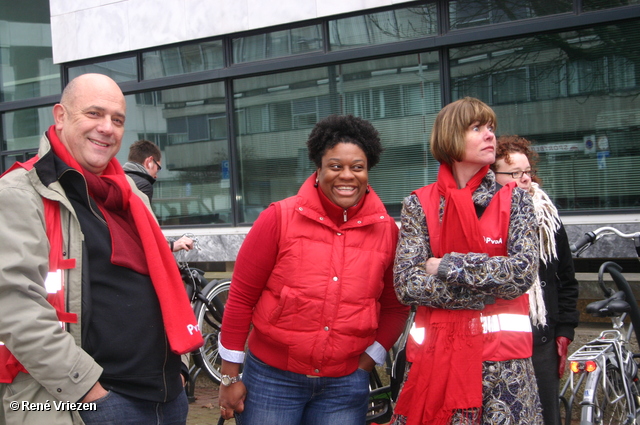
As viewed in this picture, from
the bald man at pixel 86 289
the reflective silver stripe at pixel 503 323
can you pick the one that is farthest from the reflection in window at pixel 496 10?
the bald man at pixel 86 289

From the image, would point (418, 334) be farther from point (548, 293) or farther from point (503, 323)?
point (548, 293)

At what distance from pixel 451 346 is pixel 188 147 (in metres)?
6.08

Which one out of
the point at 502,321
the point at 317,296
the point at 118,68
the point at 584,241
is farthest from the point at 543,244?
the point at 118,68

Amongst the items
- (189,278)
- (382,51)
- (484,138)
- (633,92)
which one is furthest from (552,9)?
(189,278)

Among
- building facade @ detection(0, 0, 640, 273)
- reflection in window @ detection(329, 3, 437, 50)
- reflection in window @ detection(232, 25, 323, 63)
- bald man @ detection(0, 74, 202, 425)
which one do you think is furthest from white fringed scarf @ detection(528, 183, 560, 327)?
reflection in window @ detection(232, 25, 323, 63)

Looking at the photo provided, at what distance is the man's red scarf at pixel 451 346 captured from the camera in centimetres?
249

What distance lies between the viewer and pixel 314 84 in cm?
712

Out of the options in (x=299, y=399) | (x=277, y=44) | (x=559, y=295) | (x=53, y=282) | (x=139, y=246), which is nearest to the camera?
(x=53, y=282)

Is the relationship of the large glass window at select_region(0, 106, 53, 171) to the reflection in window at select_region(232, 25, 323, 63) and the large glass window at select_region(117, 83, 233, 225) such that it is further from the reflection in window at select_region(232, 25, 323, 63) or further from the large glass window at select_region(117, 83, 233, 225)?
the reflection in window at select_region(232, 25, 323, 63)

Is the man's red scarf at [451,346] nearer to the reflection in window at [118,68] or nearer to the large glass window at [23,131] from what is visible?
the reflection in window at [118,68]

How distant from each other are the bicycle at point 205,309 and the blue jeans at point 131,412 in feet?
12.0

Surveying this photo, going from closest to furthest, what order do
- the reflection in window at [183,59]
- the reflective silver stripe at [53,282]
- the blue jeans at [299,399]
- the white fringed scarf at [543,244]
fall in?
1. the reflective silver stripe at [53,282]
2. the blue jeans at [299,399]
3. the white fringed scarf at [543,244]
4. the reflection in window at [183,59]

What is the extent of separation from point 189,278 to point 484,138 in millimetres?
4150

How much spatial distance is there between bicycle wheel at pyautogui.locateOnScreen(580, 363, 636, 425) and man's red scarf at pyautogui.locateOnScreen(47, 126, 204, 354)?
2.47 metres
